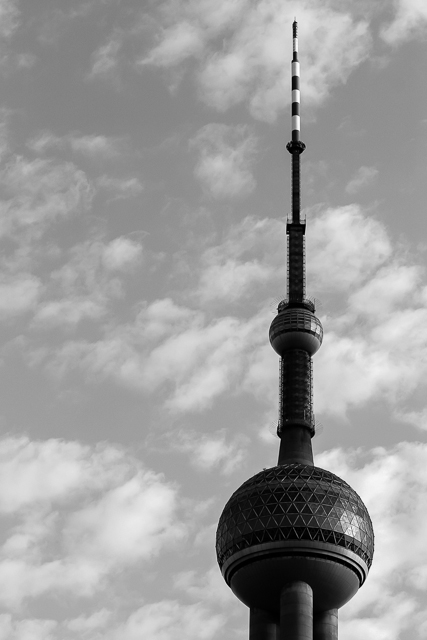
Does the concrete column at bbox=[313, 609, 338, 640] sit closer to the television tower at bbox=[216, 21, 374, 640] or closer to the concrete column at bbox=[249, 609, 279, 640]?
the television tower at bbox=[216, 21, 374, 640]

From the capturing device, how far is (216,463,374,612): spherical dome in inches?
5049

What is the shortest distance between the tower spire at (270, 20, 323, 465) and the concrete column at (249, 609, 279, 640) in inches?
818

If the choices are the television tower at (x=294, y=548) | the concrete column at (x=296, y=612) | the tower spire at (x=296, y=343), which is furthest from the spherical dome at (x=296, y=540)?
the tower spire at (x=296, y=343)

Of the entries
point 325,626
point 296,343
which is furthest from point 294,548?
point 296,343

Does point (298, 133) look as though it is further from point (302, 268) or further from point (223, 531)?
point (223, 531)

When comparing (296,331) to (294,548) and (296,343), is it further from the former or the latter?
(294,548)

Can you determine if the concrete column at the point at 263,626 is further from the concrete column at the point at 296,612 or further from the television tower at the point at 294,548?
the concrete column at the point at 296,612

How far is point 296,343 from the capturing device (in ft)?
504

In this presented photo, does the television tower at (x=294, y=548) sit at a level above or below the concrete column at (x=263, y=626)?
above

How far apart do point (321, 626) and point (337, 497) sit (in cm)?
1564

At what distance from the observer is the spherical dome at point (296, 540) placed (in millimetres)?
128250

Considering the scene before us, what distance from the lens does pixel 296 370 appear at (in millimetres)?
151750

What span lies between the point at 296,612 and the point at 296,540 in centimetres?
826

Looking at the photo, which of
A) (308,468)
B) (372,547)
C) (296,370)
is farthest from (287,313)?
(372,547)
